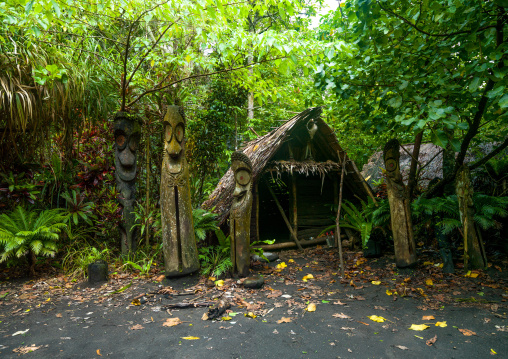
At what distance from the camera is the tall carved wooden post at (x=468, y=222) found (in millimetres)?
4148

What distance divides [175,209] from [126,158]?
4.65ft

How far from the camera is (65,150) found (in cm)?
525

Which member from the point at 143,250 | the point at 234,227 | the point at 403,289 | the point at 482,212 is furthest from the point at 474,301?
the point at 143,250

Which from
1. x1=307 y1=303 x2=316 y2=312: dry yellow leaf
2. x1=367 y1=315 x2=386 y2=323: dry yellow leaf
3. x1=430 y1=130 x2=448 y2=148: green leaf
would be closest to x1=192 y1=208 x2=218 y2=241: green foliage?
x1=307 y1=303 x2=316 y2=312: dry yellow leaf

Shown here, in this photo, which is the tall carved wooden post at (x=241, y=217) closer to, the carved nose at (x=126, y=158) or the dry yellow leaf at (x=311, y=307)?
the dry yellow leaf at (x=311, y=307)

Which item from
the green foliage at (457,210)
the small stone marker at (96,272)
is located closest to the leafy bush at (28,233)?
the small stone marker at (96,272)

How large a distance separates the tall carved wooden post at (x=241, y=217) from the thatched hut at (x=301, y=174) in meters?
0.90

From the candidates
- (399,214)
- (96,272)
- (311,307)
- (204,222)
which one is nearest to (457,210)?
(399,214)

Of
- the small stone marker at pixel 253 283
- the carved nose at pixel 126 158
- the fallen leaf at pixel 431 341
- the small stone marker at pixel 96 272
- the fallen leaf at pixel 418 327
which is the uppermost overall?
the carved nose at pixel 126 158

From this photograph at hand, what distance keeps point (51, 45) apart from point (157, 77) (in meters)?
1.78

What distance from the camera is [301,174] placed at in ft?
23.4

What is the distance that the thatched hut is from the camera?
5.66 m

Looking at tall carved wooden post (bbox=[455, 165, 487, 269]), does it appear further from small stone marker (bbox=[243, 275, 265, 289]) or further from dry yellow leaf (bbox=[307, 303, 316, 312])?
small stone marker (bbox=[243, 275, 265, 289])

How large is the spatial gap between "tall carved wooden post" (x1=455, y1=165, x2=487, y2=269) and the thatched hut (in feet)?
6.23
